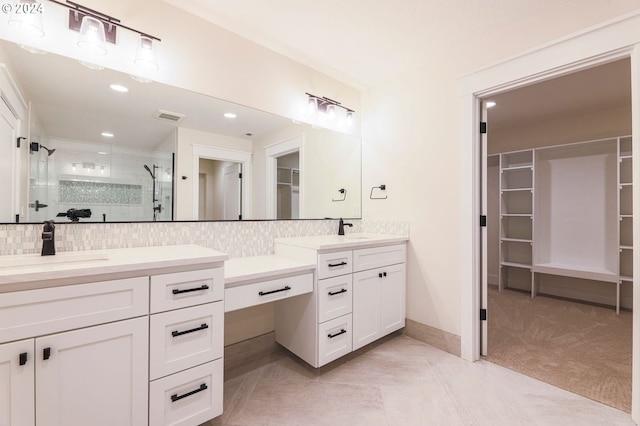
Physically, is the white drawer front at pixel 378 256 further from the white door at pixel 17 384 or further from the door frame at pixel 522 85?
the white door at pixel 17 384

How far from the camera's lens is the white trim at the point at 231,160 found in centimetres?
190

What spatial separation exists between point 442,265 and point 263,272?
4.88 ft

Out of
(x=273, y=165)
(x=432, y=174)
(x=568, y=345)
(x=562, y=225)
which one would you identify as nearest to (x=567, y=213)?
(x=562, y=225)

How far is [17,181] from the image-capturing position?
138cm

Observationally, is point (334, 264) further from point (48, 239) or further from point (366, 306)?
point (48, 239)

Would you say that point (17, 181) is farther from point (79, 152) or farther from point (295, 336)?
point (295, 336)

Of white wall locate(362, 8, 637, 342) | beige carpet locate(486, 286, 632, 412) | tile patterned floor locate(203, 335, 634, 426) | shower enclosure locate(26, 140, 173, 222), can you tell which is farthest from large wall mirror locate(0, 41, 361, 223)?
beige carpet locate(486, 286, 632, 412)

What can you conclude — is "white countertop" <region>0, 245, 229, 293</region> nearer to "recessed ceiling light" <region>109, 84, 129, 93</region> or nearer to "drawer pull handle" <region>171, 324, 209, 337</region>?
"drawer pull handle" <region>171, 324, 209, 337</region>

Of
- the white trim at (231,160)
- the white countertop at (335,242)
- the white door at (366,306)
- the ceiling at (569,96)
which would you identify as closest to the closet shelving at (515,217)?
the ceiling at (569,96)

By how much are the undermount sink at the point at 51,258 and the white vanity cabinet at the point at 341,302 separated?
3.69ft

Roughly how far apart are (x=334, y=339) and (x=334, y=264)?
0.50 meters

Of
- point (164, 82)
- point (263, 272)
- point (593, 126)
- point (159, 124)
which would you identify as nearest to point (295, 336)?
point (263, 272)

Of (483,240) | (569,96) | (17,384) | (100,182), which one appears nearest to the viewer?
(17,384)

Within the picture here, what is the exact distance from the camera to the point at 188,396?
133cm
